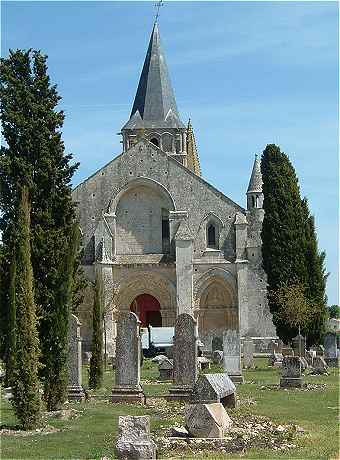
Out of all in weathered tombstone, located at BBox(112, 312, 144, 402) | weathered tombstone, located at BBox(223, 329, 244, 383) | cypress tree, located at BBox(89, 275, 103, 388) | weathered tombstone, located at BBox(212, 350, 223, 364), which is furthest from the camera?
weathered tombstone, located at BBox(212, 350, 223, 364)

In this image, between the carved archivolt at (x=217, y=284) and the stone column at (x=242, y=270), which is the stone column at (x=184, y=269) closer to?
the carved archivolt at (x=217, y=284)

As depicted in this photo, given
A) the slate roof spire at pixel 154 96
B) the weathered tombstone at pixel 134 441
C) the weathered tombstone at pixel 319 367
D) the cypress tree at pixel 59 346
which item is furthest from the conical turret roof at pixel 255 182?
the weathered tombstone at pixel 134 441

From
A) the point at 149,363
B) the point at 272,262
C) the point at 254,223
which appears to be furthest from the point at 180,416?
the point at 254,223

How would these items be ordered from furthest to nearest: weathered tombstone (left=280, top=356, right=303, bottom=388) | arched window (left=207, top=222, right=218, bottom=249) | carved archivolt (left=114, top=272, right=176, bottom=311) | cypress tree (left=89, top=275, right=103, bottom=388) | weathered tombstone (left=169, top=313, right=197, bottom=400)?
arched window (left=207, top=222, right=218, bottom=249), carved archivolt (left=114, top=272, right=176, bottom=311), cypress tree (left=89, top=275, right=103, bottom=388), weathered tombstone (left=280, top=356, right=303, bottom=388), weathered tombstone (left=169, top=313, right=197, bottom=400)

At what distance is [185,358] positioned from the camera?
20297 millimetres

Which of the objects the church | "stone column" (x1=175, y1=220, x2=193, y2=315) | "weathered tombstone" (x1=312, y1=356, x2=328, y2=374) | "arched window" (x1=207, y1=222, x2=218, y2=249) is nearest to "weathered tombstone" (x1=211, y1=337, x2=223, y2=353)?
the church

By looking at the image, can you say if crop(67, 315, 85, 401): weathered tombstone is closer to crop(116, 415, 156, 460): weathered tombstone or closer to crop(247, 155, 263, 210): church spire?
crop(116, 415, 156, 460): weathered tombstone

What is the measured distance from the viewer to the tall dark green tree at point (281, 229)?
38469mm

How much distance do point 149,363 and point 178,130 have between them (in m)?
24.3

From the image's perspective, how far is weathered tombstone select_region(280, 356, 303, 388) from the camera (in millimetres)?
24141

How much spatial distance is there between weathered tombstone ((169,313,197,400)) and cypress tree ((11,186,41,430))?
17.0ft

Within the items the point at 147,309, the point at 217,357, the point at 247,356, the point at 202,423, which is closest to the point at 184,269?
the point at 147,309

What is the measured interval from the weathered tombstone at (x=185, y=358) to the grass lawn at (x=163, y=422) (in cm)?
59

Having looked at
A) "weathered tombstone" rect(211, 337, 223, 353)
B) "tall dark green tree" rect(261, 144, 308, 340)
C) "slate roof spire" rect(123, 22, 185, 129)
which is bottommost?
"weathered tombstone" rect(211, 337, 223, 353)
